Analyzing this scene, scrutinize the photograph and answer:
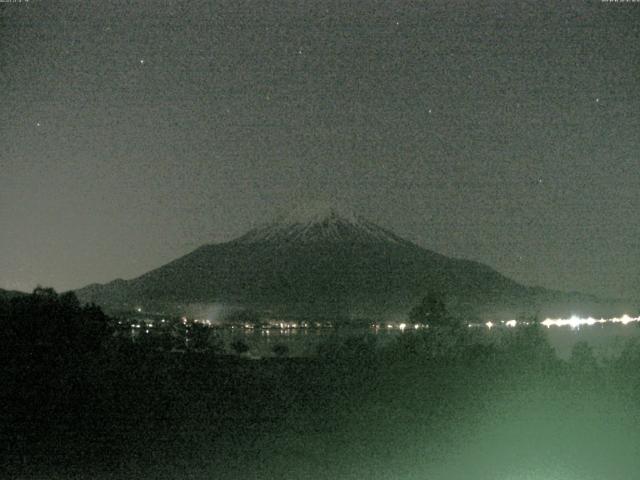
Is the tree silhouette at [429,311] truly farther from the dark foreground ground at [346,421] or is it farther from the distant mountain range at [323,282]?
the distant mountain range at [323,282]

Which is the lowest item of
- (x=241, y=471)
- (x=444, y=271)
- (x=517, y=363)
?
(x=241, y=471)

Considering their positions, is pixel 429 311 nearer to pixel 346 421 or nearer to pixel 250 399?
pixel 250 399

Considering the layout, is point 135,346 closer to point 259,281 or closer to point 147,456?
point 147,456

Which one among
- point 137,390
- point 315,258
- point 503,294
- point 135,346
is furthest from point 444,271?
point 137,390

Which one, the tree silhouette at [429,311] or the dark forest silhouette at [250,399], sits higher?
the tree silhouette at [429,311]

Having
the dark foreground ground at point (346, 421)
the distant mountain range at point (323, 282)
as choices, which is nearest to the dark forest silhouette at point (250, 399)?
the dark foreground ground at point (346, 421)

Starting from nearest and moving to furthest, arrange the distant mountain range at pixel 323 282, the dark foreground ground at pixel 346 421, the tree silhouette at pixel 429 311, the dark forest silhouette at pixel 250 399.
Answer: the dark foreground ground at pixel 346 421
the dark forest silhouette at pixel 250 399
the tree silhouette at pixel 429 311
the distant mountain range at pixel 323 282
